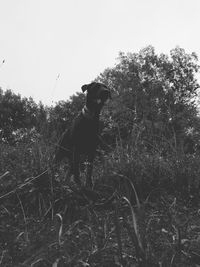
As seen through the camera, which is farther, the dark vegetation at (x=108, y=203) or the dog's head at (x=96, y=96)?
the dog's head at (x=96, y=96)

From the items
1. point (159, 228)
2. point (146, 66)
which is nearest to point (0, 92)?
point (146, 66)

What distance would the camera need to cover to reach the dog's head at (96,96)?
18.7ft

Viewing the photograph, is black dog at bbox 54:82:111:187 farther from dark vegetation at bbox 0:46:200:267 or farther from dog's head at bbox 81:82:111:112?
dark vegetation at bbox 0:46:200:267

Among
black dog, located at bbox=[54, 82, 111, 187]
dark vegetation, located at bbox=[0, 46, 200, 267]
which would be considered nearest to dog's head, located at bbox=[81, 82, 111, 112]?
black dog, located at bbox=[54, 82, 111, 187]

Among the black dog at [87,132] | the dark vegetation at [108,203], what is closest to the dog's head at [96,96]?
the black dog at [87,132]

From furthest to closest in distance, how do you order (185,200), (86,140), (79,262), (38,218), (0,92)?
(0,92) < (86,140) < (185,200) < (38,218) < (79,262)

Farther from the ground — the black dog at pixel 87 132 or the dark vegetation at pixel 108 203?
the black dog at pixel 87 132

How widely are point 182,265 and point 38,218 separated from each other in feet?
5.92

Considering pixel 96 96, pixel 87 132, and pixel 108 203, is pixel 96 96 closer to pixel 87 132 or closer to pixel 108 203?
pixel 87 132

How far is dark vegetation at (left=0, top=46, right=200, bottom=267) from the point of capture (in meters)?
2.45

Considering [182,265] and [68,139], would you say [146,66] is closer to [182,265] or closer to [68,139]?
[68,139]

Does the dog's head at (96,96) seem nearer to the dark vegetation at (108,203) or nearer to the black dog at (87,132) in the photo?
the black dog at (87,132)

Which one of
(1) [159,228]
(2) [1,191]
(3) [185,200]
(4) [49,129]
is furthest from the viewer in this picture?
(4) [49,129]

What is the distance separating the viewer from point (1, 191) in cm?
419
